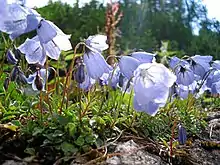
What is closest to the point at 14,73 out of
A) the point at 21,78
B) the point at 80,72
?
the point at 21,78

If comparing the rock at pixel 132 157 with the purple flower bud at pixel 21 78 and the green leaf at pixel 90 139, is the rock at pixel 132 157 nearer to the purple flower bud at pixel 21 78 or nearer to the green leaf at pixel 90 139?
the green leaf at pixel 90 139

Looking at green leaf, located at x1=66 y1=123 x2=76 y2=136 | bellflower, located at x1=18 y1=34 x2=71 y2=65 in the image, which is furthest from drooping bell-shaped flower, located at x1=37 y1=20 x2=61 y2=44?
green leaf, located at x1=66 y1=123 x2=76 y2=136

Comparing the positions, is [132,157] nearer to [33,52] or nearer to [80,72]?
[80,72]

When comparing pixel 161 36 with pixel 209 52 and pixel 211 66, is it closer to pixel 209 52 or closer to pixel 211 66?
pixel 209 52

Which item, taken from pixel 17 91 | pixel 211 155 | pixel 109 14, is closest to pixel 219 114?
pixel 211 155

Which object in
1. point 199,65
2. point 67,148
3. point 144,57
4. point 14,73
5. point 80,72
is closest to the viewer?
point 67,148

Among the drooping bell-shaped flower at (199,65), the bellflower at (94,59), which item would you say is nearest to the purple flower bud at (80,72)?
the bellflower at (94,59)
